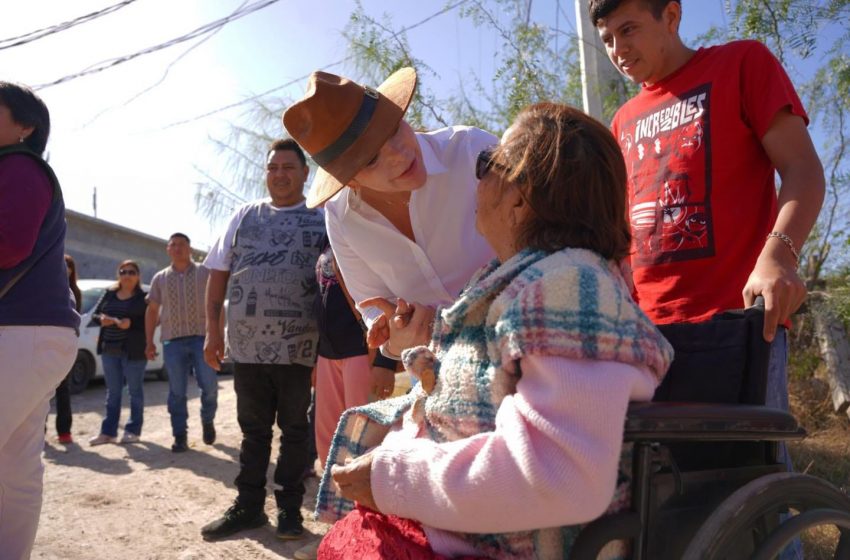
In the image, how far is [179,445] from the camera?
22.1 feet

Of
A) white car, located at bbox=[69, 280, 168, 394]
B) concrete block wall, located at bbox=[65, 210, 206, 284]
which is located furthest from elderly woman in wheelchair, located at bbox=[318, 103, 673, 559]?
concrete block wall, located at bbox=[65, 210, 206, 284]

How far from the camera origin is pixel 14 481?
2725 millimetres

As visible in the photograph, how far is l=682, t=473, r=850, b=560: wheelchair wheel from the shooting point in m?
1.38

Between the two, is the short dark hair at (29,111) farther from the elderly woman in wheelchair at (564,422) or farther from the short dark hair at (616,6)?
the short dark hair at (616,6)

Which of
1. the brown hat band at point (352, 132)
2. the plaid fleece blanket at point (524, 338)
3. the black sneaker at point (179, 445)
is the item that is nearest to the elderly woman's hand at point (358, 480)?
the plaid fleece blanket at point (524, 338)

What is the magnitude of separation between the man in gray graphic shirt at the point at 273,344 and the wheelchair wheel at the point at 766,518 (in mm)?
2828

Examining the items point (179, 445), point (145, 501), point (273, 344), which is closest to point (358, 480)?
point (273, 344)

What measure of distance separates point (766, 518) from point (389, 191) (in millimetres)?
1407

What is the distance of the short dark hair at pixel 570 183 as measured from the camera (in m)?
1.46

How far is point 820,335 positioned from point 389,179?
16.4ft

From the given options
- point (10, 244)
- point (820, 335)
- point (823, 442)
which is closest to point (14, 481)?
point (10, 244)

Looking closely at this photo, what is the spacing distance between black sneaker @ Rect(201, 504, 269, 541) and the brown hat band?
2.58 metres

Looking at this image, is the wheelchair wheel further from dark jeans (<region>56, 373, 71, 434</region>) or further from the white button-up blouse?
dark jeans (<region>56, 373, 71, 434</region>)

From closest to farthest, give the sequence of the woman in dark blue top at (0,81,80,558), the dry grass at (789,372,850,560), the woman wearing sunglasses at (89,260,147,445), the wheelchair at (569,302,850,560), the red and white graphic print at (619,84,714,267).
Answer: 1. the wheelchair at (569,302,850,560)
2. the red and white graphic print at (619,84,714,267)
3. the woman in dark blue top at (0,81,80,558)
4. the dry grass at (789,372,850,560)
5. the woman wearing sunglasses at (89,260,147,445)
